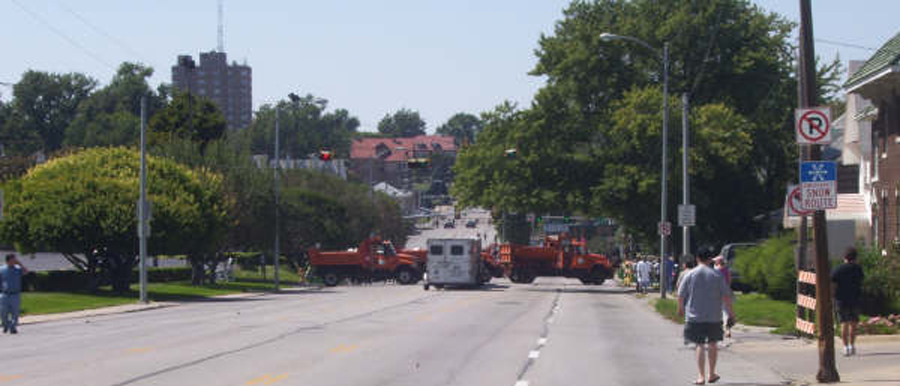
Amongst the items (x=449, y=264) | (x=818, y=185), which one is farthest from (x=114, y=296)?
(x=818, y=185)

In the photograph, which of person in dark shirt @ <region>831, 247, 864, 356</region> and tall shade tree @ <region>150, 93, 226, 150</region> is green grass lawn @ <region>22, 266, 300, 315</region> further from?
person in dark shirt @ <region>831, 247, 864, 356</region>

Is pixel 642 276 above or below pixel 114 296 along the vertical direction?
above

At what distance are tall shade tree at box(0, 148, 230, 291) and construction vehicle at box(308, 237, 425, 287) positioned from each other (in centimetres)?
1342

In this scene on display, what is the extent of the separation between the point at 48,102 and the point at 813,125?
140751mm

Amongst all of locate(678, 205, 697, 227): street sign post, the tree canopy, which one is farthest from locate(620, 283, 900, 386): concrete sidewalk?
the tree canopy

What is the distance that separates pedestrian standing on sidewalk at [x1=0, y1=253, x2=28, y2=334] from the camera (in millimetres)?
26422

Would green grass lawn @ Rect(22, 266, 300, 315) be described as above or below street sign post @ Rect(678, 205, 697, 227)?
below

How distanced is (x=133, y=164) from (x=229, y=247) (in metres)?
16.3

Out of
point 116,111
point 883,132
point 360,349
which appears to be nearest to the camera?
point 360,349

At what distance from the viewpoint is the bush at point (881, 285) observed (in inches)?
1020

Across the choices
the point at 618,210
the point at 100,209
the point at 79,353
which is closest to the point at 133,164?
the point at 100,209

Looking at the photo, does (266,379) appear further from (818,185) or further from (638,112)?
(638,112)

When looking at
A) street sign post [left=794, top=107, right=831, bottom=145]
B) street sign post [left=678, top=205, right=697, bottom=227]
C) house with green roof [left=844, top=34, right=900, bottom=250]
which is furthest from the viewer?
street sign post [left=678, top=205, right=697, bottom=227]

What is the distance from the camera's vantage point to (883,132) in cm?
3534
